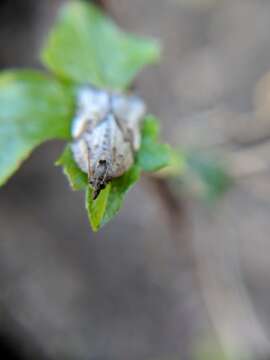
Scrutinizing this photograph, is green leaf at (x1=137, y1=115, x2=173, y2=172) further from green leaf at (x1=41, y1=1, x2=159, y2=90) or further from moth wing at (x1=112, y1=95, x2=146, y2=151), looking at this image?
green leaf at (x1=41, y1=1, x2=159, y2=90)

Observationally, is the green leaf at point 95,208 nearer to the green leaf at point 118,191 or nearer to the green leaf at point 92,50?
the green leaf at point 118,191

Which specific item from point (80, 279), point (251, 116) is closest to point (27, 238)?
point (80, 279)

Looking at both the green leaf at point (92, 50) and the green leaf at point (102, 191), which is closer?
the green leaf at point (102, 191)

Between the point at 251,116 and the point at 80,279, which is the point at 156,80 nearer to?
the point at 251,116

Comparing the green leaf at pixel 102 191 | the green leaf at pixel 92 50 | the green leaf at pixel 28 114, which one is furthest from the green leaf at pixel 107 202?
the green leaf at pixel 92 50

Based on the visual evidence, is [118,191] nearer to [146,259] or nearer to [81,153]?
[81,153]

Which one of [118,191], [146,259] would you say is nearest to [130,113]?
[118,191]

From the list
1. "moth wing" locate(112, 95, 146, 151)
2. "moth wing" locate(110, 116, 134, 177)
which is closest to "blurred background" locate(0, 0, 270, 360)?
"moth wing" locate(112, 95, 146, 151)
